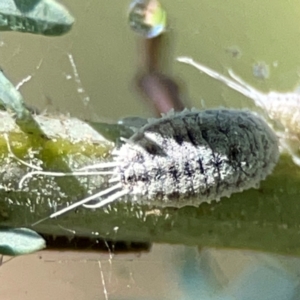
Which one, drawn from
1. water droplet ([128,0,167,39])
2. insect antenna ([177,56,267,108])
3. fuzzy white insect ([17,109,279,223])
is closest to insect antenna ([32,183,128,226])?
fuzzy white insect ([17,109,279,223])

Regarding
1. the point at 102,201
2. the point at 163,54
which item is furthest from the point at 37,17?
the point at 163,54

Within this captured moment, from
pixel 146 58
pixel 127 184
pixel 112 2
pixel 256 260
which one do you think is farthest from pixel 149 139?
pixel 112 2

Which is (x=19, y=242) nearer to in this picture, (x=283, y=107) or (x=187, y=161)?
(x=187, y=161)

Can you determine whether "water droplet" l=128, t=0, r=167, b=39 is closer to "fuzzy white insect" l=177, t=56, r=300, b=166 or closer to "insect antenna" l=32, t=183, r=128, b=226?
"fuzzy white insect" l=177, t=56, r=300, b=166

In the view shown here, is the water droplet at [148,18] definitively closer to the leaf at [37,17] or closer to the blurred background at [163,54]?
the blurred background at [163,54]

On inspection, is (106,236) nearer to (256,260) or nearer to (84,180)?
(84,180)
